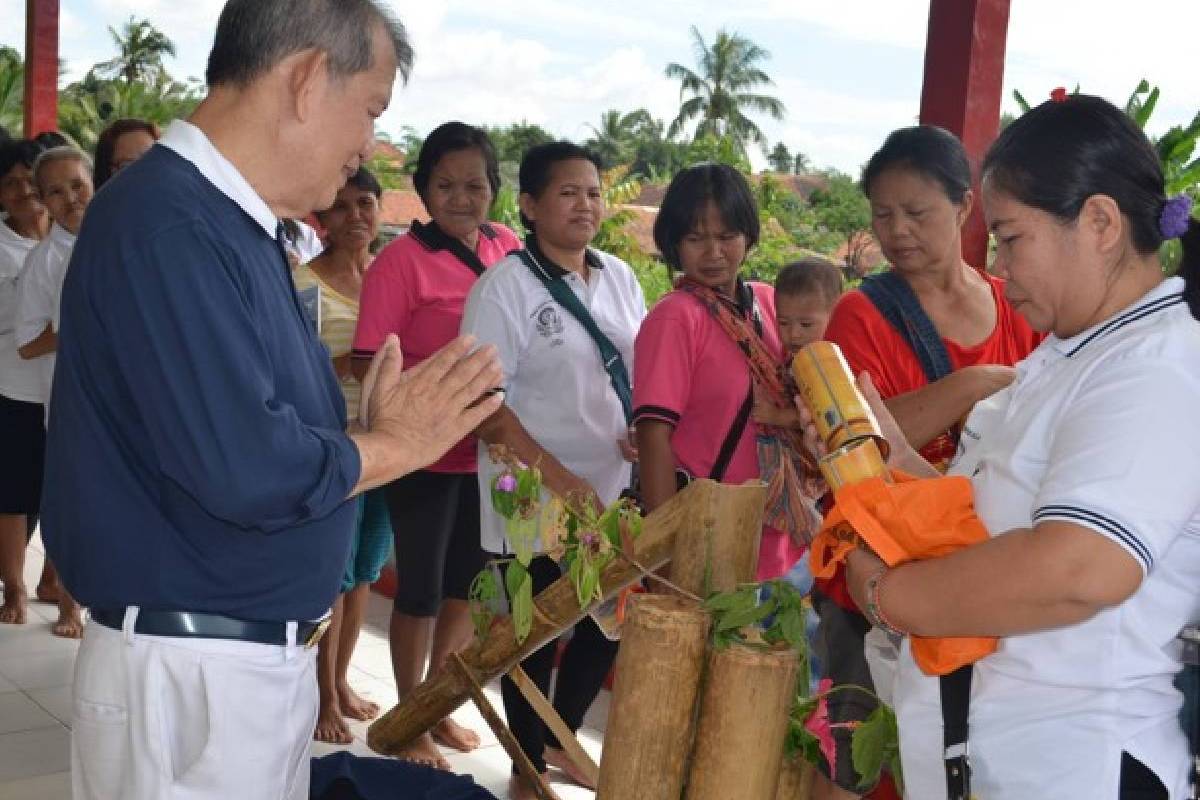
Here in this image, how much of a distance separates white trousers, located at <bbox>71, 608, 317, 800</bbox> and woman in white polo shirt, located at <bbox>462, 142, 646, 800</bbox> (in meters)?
1.31

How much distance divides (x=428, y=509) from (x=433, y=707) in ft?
3.10

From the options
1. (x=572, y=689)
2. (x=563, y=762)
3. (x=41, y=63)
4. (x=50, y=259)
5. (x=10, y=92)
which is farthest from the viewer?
(x=10, y=92)

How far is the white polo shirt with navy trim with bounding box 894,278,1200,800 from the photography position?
129cm

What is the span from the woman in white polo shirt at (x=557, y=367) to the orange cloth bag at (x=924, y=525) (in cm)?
145

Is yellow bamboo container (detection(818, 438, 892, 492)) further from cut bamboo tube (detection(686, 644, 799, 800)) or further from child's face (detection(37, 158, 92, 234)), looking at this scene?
child's face (detection(37, 158, 92, 234))

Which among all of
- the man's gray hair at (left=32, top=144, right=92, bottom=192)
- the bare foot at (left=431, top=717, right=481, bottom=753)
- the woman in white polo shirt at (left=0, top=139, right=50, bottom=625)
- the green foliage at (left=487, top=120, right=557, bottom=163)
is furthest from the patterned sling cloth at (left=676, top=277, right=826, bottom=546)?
the green foliage at (left=487, top=120, right=557, bottom=163)

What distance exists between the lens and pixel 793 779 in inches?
73.3

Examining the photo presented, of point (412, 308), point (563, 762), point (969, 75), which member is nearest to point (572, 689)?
point (563, 762)

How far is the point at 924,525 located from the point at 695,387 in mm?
1384

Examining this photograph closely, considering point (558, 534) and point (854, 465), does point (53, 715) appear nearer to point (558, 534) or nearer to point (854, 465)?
point (558, 534)

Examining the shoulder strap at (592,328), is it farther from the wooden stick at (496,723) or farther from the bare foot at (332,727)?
the bare foot at (332,727)

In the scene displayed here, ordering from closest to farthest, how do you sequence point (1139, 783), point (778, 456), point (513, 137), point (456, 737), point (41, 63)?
point (1139, 783) < point (778, 456) < point (456, 737) < point (41, 63) < point (513, 137)

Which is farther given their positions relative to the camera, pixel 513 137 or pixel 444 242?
pixel 513 137

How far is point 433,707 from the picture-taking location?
8.09ft
